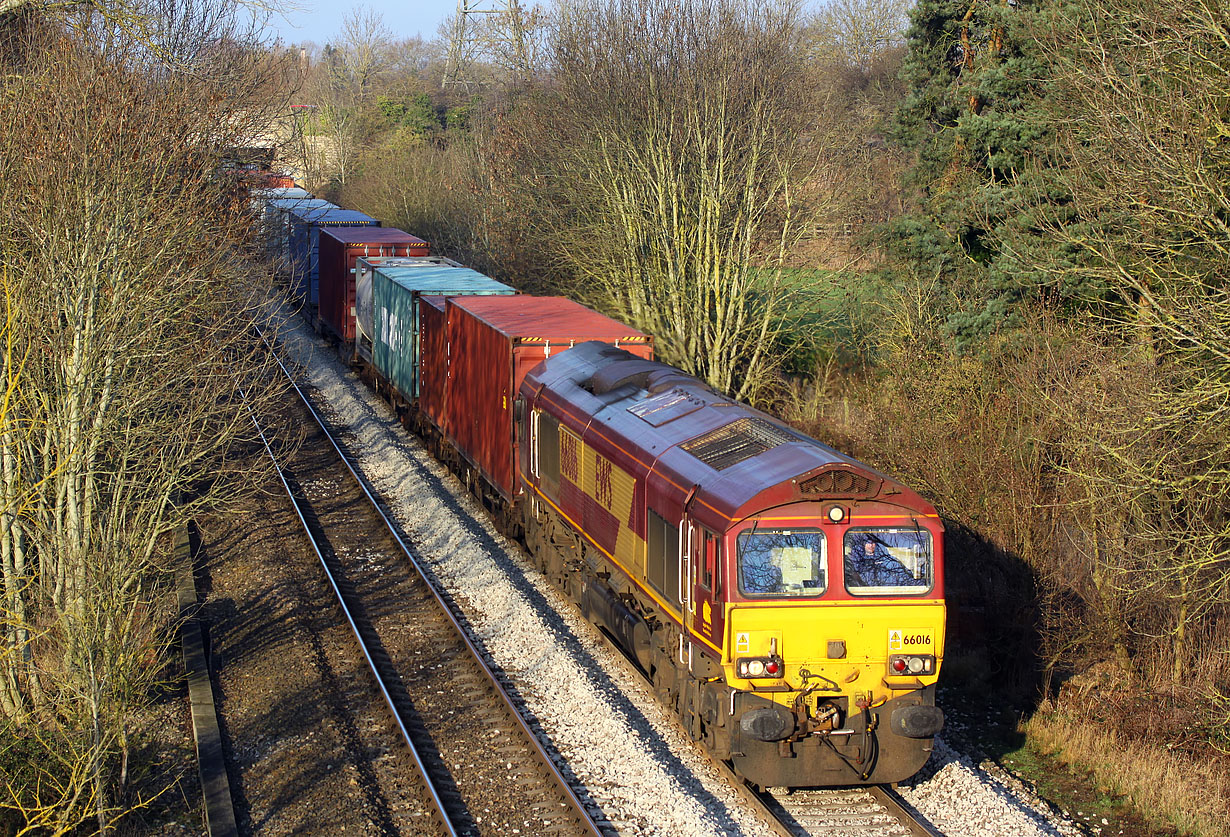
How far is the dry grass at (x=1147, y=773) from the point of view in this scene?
9758 mm

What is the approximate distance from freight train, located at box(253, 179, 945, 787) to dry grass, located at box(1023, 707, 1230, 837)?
7.15 feet

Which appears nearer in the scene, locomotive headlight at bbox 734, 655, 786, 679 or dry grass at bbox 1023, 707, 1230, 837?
locomotive headlight at bbox 734, 655, 786, 679

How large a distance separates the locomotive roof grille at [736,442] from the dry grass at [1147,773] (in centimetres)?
392

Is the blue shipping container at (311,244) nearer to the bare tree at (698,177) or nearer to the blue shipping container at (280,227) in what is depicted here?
the blue shipping container at (280,227)

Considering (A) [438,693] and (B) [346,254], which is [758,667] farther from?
(B) [346,254]

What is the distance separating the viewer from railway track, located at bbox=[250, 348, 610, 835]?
952 cm

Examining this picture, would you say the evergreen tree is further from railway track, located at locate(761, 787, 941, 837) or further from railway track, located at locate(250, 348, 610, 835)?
railway track, located at locate(250, 348, 610, 835)

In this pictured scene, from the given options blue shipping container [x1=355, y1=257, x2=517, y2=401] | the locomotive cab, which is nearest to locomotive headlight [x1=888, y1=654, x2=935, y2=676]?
the locomotive cab

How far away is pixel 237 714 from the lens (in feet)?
37.4

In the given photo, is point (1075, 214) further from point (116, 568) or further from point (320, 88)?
point (320, 88)

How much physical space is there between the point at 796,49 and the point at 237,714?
68.1 ft

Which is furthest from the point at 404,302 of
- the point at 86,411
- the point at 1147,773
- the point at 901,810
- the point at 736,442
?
the point at 1147,773

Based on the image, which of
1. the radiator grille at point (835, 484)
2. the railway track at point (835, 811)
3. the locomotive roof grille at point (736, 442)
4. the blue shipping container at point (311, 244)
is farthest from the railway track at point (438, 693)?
the blue shipping container at point (311, 244)

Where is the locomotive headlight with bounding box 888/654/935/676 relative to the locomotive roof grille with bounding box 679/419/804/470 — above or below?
below
